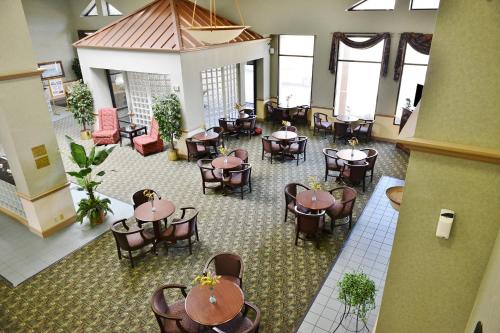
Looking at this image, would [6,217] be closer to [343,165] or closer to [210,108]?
[210,108]

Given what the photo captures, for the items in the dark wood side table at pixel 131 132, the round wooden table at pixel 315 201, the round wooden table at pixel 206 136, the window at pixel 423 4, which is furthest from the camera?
the dark wood side table at pixel 131 132

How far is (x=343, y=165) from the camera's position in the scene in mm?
9344

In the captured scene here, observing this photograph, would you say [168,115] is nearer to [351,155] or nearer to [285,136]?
[285,136]

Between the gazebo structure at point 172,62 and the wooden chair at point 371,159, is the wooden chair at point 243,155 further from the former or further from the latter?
the wooden chair at point 371,159

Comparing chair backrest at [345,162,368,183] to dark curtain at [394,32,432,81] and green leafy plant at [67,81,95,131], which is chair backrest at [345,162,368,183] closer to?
dark curtain at [394,32,432,81]

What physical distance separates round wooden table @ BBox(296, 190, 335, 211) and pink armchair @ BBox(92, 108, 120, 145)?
787 cm

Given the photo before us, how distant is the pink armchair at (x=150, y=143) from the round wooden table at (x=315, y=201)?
612 cm

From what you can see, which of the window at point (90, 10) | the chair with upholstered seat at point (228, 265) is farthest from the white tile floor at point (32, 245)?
the window at point (90, 10)

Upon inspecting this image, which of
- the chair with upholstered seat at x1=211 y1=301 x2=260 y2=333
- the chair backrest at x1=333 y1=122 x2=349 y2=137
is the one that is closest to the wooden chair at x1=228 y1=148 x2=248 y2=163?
the chair backrest at x1=333 y1=122 x2=349 y2=137

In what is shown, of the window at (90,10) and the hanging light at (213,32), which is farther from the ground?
the window at (90,10)

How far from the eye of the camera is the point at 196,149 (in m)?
10.8

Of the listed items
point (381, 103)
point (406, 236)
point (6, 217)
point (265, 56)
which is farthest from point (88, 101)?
point (406, 236)

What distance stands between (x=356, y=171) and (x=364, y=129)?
12.3ft

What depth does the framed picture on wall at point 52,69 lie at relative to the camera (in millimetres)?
16506
